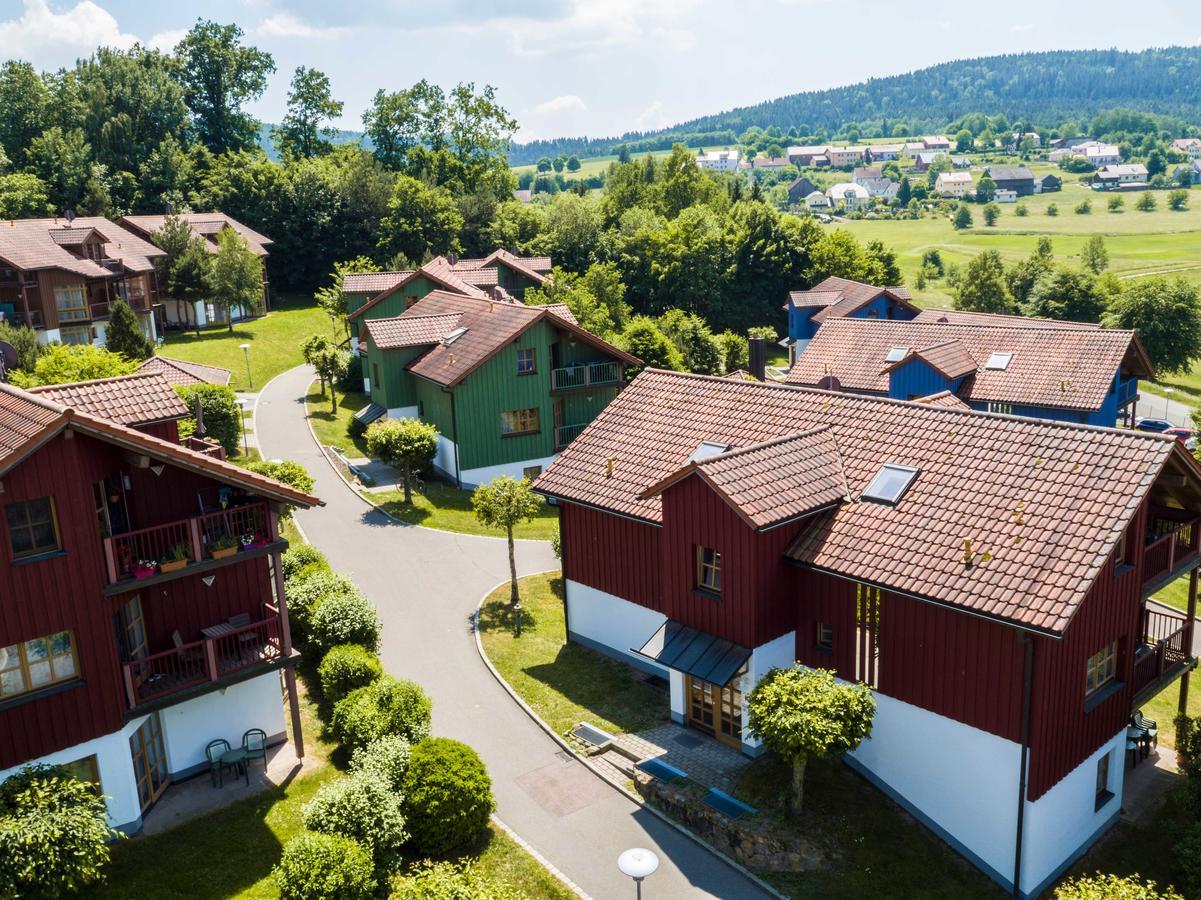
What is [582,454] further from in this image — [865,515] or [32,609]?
[32,609]

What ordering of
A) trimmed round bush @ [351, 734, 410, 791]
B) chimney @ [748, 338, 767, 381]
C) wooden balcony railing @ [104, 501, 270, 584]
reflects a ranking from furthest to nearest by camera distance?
1. chimney @ [748, 338, 767, 381]
2. wooden balcony railing @ [104, 501, 270, 584]
3. trimmed round bush @ [351, 734, 410, 791]

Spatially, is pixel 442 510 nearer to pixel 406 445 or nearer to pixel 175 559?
pixel 406 445

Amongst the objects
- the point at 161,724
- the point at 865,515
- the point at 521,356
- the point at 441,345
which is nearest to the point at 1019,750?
the point at 865,515

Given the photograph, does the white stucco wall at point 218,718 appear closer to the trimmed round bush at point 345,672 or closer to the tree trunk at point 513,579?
the trimmed round bush at point 345,672

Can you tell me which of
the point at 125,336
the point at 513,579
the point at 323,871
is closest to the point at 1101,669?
the point at 323,871

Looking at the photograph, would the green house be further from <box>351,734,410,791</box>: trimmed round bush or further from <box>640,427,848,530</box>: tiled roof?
<box>351,734,410,791</box>: trimmed round bush

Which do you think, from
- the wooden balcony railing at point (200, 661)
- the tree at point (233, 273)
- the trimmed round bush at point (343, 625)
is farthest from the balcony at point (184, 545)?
the tree at point (233, 273)

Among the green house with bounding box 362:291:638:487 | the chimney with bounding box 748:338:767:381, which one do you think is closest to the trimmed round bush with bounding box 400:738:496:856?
the chimney with bounding box 748:338:767:381
